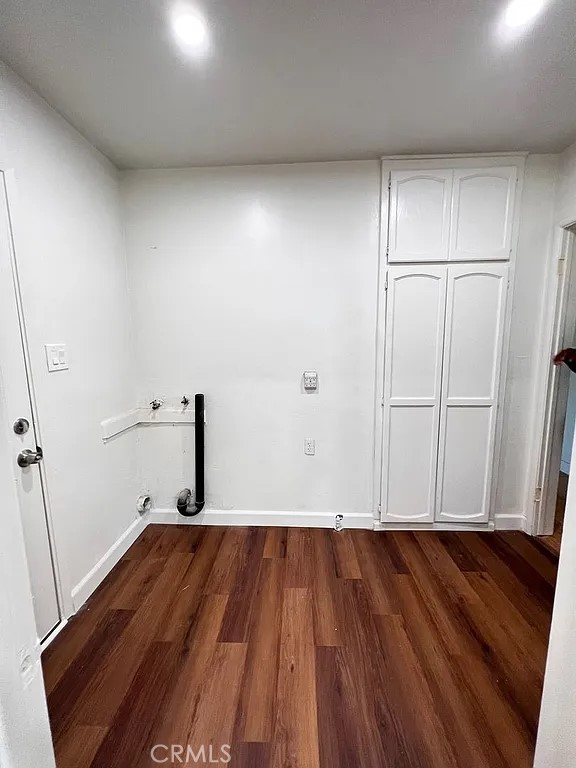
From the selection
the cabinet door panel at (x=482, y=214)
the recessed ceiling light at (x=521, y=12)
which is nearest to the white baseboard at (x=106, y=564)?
the cabinet door panel at (x=482, y=214)

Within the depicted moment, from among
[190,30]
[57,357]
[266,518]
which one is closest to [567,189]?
[190,30]

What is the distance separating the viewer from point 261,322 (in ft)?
7.20

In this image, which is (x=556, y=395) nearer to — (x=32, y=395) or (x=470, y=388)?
(x=470, y=388)

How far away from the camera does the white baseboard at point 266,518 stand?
7.57ft

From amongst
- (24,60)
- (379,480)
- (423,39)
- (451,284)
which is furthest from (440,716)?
(24,60)

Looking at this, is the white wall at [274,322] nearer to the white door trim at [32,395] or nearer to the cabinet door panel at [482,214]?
the cabinet door panel at [482,214]

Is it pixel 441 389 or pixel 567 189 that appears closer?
pixel 567 189

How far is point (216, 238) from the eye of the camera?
2139mm

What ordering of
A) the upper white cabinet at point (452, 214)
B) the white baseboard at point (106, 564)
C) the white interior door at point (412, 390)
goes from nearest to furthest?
1. the white baseboard at point (106, 564)
2. the upper white cabinet at point (452, 214)
3. the white interior door at point (412, 390)

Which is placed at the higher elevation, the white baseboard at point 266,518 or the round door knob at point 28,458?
the round door knob at point 28,458

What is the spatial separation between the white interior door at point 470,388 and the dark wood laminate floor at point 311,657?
1.15 ft

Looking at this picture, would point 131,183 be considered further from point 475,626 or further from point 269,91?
point 475,626

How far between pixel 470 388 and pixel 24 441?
2536 millimetres

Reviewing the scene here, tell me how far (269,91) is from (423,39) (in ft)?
2.16
